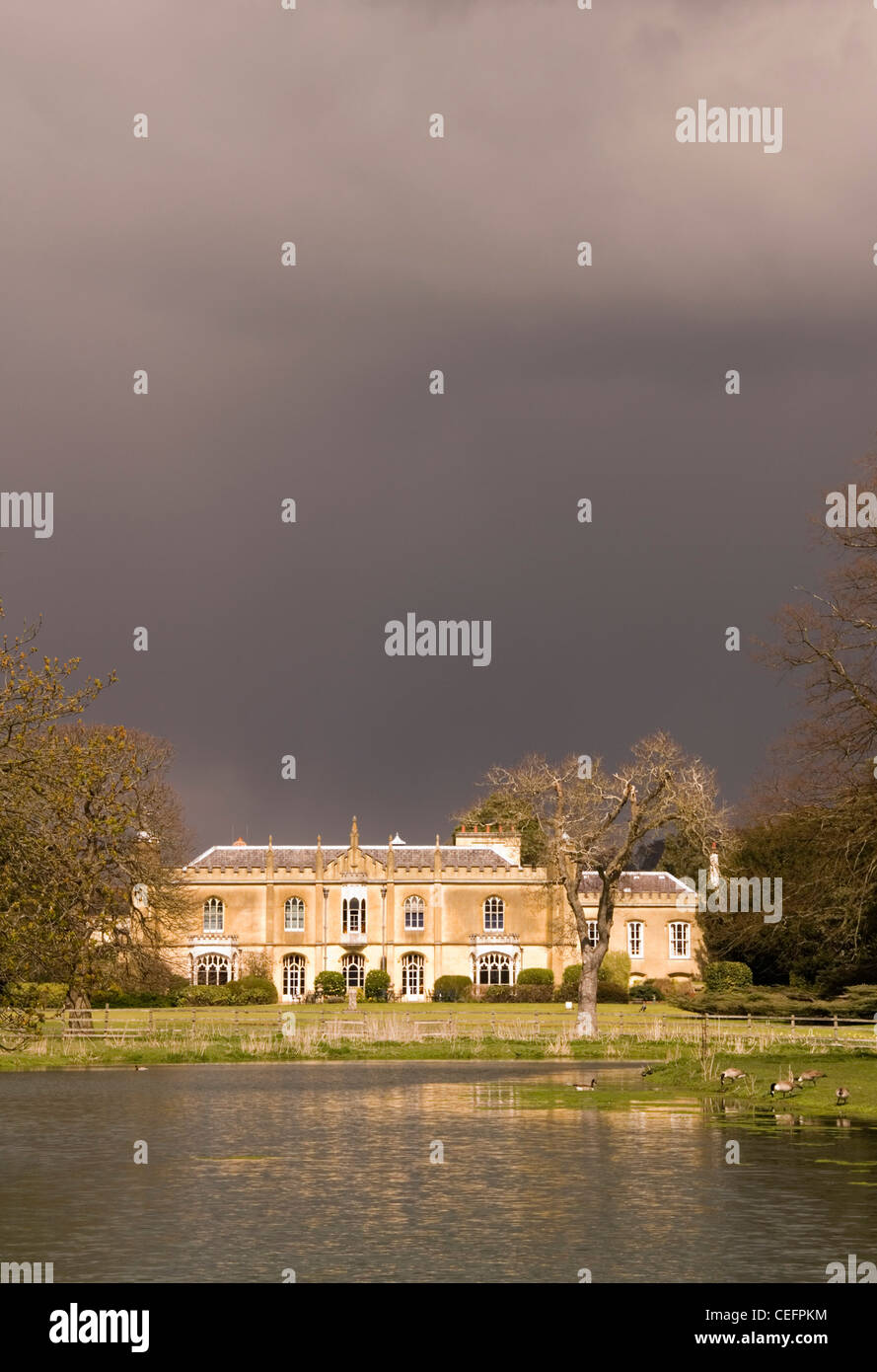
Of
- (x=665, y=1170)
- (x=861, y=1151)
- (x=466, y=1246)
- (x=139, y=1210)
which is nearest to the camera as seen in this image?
(x=466, y=1246)

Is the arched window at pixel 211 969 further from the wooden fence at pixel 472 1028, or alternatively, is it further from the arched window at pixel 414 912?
the wooden fence at pixel 472 1028

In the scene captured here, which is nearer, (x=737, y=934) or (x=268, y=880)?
(x=737, y=934)

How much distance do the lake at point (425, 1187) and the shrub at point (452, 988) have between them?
52.9 m

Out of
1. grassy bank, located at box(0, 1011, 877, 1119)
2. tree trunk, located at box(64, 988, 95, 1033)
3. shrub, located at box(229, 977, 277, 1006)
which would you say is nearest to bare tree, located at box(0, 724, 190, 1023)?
grassy bank, located at box(0, 1011, 877, 1119)

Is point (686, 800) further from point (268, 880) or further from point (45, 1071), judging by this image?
point (268, 880)

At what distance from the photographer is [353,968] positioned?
96062 mm

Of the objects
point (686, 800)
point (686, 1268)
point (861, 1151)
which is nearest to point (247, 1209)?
point (686, 1268)

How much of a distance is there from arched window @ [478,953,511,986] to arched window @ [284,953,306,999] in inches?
414

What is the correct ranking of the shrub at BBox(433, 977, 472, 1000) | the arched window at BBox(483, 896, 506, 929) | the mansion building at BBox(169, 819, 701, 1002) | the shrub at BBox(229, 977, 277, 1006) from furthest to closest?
the arched window at BBox(483, 896, 506, 929), the mansion building at BBox(169, 819, 701, 1002), the shrub at BBox(433, 977, 472, 1000), the shrub at BBox(229, 977, 277, 1006)

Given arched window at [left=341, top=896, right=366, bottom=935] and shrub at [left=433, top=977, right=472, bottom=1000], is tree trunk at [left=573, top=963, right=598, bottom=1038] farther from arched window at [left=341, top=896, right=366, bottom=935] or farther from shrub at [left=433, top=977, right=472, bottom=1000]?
arched window at [left=341, top=896, right=366, bottom=935]

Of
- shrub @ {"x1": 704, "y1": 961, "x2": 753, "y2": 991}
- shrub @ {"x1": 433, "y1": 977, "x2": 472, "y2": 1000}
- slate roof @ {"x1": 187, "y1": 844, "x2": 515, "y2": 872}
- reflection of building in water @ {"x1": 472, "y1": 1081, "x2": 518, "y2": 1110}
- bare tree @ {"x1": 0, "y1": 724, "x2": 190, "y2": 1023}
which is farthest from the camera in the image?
slate roof @ {"x1": 187, "y1": 844, "x2": 515, "y2": 872}

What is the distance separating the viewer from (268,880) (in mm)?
95750

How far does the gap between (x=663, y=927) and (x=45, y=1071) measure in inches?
2187

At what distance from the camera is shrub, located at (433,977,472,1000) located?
90.1 m
